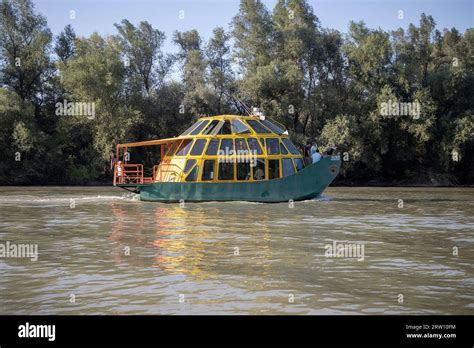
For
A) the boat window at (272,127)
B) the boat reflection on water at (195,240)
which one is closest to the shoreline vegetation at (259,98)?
the boat window at (272,127)

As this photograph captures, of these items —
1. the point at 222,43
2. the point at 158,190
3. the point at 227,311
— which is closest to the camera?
the point at 227,311

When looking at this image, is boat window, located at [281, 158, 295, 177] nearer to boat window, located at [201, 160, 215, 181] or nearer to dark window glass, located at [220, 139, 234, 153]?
dark window glass, located at [220, 139, 234, 153]

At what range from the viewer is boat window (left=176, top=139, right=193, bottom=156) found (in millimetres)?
30914

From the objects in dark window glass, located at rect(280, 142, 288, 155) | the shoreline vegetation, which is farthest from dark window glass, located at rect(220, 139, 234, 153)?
Answer: the shoreline vegetation

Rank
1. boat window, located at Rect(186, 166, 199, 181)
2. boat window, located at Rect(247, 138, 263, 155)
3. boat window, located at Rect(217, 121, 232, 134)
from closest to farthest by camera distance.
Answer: boat window, located at Rect(186, 166, 199, 181) → boat window, located at Rect(247, 138, 263, 155) → boat window, located at Rect(217, 121, 232, 134)

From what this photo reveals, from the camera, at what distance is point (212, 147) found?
30.5 meters

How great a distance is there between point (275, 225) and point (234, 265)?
751cm

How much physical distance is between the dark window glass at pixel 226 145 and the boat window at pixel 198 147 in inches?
35.5

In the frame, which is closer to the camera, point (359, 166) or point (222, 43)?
point (359, 166)

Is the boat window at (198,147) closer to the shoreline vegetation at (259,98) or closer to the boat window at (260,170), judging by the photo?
the boat window at (260,170)

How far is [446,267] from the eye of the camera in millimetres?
12172
